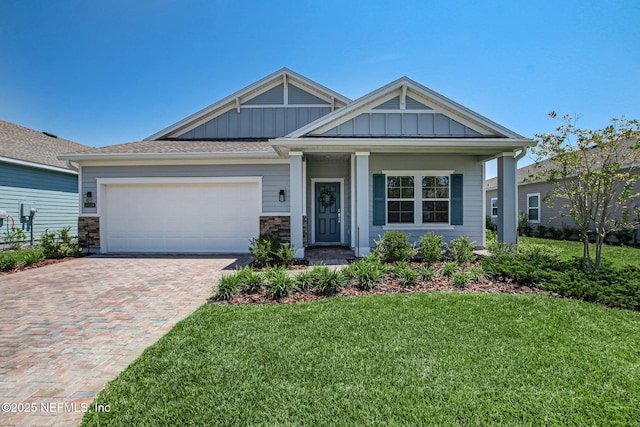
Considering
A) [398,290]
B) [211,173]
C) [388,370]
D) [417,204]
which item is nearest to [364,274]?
[398,290]

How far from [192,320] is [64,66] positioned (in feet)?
39.6

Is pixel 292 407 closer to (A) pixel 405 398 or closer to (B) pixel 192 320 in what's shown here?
(A) pixel 405 398

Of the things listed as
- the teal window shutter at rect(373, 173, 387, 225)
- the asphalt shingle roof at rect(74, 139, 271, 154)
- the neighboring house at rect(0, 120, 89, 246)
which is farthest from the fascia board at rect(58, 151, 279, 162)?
the teal window shutter at rect(373, 173, 387, 225)

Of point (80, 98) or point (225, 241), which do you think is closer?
point (225, 241)

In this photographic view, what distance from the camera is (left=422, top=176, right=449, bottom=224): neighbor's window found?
30.0ft

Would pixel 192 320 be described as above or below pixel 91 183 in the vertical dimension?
below

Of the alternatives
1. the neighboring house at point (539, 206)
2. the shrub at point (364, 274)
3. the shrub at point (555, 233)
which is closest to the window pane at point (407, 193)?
the shrub at point (364, 274)

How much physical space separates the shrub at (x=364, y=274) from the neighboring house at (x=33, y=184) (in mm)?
10114

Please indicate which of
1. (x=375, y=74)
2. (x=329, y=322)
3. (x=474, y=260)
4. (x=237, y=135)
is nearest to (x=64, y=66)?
(x=237, y=135)

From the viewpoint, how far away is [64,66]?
10.5 metres

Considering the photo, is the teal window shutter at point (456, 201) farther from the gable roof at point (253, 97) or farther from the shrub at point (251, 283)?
the shrub at point (251, 283)

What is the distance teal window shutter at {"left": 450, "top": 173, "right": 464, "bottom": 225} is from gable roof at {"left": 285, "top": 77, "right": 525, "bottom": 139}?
64.1 inches

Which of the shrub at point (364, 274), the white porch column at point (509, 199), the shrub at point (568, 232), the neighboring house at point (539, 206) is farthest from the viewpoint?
the neighboring house at point (539, 206)

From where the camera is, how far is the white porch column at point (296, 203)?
7582mm
